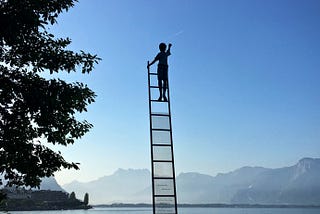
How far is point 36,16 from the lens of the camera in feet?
26.8

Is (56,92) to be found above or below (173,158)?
above

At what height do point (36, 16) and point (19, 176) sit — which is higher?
point (36, 16)

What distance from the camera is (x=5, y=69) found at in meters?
8.50

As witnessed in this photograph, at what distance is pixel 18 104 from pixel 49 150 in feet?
3.93

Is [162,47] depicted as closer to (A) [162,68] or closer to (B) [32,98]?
(A) [162,68]

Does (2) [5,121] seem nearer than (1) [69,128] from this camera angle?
Yes

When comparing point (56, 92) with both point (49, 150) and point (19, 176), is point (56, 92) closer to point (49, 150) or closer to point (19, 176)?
point (49, 150)

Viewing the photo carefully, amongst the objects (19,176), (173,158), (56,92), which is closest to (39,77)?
(56,92)

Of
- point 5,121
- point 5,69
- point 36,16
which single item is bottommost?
point 5,121

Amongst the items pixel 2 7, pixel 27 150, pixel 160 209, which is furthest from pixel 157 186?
pixel 2 7

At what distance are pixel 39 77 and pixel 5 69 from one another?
0.83 meters

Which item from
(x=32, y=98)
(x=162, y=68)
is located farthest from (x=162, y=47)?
(x=32, y=98)

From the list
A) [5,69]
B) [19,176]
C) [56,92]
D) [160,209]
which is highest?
[5,69]

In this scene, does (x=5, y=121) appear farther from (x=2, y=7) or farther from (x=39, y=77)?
(x=2, y=7)
